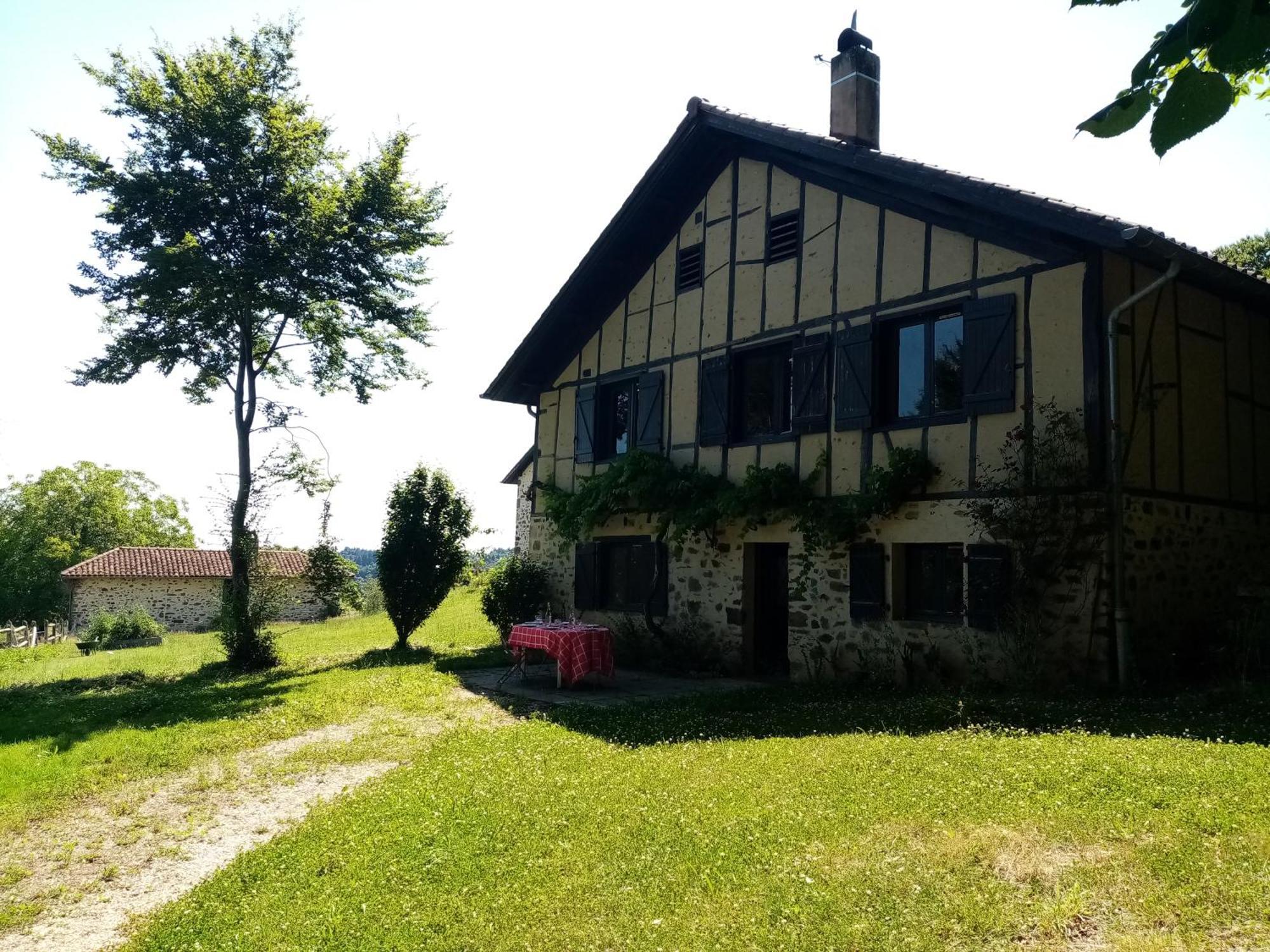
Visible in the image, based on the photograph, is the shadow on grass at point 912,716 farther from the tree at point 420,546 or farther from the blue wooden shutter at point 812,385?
the tree at point 420,546

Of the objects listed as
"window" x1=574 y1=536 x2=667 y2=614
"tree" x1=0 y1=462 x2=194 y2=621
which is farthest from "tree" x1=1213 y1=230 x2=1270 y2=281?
"tree" x1=0 y1=462 x2=194 y2=621

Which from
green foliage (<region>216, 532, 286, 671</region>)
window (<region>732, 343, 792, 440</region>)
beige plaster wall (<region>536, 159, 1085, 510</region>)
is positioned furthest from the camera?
green foliage (<region>216, 532, 286, 671</region>)

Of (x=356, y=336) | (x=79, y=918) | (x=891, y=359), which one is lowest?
(x=79, y=918)

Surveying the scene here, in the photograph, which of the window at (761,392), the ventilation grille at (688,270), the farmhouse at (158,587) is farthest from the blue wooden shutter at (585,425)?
the farmhouse at (158,587)

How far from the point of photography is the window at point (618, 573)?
12727 mm

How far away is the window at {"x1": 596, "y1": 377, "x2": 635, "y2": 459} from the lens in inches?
546

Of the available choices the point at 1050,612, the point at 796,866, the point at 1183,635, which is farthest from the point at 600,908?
the point at 1183,635

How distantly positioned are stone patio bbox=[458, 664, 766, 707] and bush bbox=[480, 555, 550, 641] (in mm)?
2551

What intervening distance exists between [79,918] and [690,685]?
722cm

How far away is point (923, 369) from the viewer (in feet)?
32.0

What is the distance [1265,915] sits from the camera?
310 cm

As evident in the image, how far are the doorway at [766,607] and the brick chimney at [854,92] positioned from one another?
18.9 feet

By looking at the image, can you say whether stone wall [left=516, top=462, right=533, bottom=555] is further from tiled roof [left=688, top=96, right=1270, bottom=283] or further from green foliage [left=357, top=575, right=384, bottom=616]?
tiled roof [left=688, top=96, right=1270, bottom=283]

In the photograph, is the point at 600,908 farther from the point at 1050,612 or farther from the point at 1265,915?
the point at 1050,612
